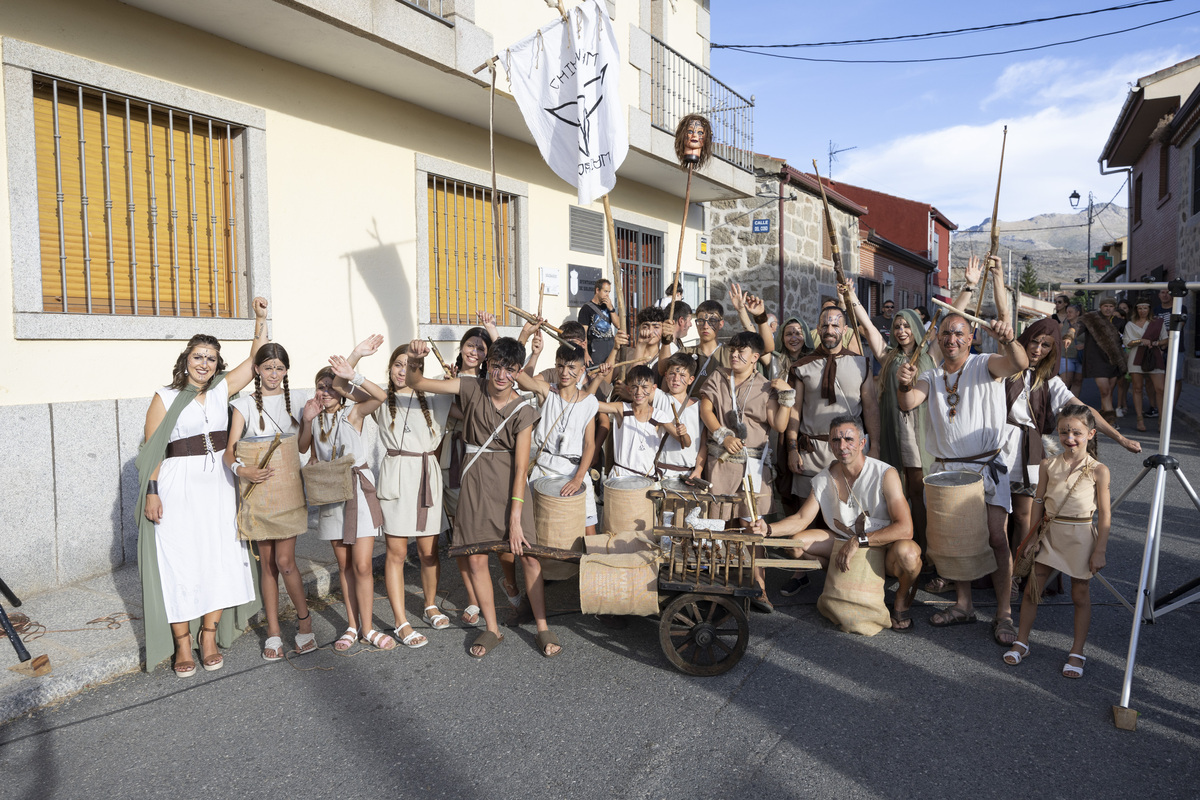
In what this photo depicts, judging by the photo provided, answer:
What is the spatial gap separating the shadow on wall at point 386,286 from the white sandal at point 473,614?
343 centimetres

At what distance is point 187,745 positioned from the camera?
3264 mm

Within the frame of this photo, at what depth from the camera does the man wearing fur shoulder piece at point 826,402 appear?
5250 millimetres

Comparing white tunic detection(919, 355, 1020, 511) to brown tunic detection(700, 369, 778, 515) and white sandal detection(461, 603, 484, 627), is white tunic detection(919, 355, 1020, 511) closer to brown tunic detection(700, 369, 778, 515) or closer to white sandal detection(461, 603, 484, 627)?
brown tunic detection(700, 369, 778, 515)

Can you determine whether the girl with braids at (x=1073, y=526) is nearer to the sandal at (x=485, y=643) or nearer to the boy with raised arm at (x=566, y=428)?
the boy with raised arm at (x=566, y=428)

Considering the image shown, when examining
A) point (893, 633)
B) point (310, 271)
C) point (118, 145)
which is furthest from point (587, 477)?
point (118, 145)

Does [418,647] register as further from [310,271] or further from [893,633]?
[310,271]

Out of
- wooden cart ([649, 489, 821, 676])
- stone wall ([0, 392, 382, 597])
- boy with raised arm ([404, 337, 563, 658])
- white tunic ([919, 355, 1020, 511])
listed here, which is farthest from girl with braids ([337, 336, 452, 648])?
white tunic ([919, 355, 1020, 511])

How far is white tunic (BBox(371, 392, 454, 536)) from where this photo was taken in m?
4.30

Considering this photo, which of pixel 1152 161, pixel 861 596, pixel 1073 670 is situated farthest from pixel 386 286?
pixel 1152 161

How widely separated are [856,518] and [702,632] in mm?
1331

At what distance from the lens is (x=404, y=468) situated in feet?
14.2

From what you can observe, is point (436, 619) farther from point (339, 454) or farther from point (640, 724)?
point (640, 724)

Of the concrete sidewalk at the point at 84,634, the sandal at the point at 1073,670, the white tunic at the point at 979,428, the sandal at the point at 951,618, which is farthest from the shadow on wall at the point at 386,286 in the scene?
the sandal at the point at 1073,670

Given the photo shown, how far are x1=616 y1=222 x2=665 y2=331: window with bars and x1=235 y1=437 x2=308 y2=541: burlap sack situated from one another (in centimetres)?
723
